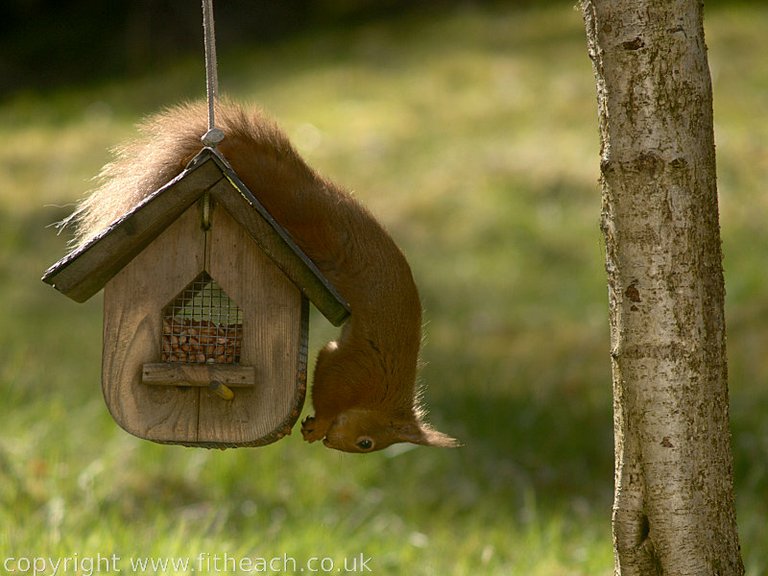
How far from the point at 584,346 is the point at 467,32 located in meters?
6.00

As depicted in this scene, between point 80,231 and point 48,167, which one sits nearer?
point 80,231

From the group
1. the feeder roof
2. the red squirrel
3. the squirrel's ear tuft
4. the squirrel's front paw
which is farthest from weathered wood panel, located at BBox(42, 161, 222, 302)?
the squirrel's ear tuft

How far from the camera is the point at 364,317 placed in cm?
206

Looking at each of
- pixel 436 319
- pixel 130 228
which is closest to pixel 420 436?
pixel 130 228

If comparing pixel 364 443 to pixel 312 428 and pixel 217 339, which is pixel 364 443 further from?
pixel 217 339

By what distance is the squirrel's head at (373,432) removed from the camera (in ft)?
6.88

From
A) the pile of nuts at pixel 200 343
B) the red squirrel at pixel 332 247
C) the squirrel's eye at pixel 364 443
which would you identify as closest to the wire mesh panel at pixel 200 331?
the pile of nuts at pixel 200 343

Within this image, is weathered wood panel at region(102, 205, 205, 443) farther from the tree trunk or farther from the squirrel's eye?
the tree trunk

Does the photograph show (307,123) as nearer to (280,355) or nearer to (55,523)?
(55,523)

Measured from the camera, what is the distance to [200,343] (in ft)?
6.81

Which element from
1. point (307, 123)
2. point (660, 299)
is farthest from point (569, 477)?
point (307, 123)

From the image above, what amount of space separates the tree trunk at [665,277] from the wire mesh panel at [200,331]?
0.73 metres

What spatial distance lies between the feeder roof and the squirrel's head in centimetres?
25

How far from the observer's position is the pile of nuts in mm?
2051
